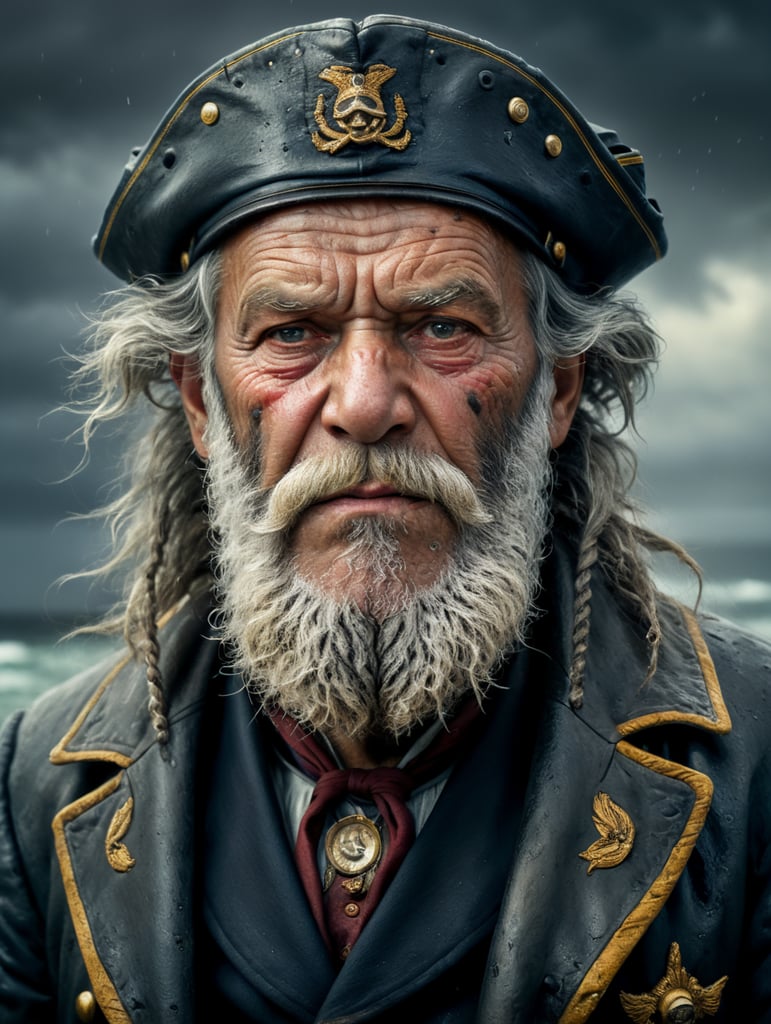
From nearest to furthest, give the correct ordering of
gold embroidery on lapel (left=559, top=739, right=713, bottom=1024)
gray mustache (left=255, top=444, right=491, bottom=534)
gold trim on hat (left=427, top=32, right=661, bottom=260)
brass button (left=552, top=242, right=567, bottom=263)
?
gold embroidery on lapel (left=559, top=739, right=713, bottom=1024) < gray mustache (left=255, top=444, right=491, bottom=534) < gold trim on hat (left=427, top=32, right=661, bottom=260) < brass button (left=552, top=242, right=567, bottom=263)

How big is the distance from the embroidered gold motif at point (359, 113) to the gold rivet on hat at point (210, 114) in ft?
1.06

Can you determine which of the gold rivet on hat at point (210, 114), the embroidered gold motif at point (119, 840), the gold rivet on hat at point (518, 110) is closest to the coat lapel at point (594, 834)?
the embroidered gold motif at point (119, 840)

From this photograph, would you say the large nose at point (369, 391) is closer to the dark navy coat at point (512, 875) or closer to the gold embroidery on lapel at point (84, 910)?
the dark navy coat at point (512, 875)

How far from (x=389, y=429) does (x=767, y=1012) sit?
5.70 feet

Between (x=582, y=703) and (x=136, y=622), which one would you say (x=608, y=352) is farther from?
(x=136, y=622)

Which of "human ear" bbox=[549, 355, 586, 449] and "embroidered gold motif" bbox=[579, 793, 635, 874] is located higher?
"human ear" bbox=[549, 355, 586, 449]

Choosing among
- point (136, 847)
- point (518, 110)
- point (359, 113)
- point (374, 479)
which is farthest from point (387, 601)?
point (518, 110)

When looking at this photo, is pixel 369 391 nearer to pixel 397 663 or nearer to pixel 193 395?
pixel 397 663

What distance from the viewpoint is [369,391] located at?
274cm

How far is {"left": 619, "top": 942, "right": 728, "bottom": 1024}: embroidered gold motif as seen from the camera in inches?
103

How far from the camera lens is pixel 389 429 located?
2799 millimetres

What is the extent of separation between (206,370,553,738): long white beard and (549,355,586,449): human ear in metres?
0.15

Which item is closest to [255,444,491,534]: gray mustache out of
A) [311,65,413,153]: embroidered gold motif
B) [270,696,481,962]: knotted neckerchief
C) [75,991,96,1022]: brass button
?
[270,696,481,962]: knotted neckerchief

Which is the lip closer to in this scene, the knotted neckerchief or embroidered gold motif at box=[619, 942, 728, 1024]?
the knotted neckerchief
